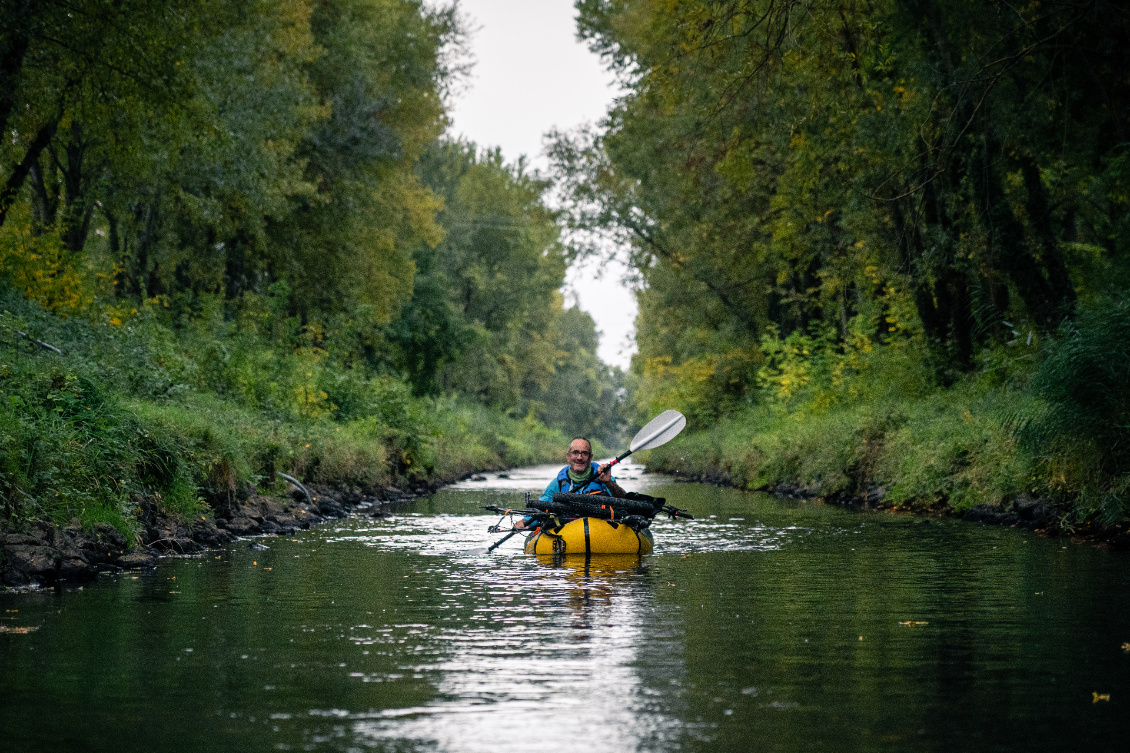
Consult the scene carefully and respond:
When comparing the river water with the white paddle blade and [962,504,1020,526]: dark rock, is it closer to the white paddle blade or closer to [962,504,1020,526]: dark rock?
[962,504,1020,526]: dark rock

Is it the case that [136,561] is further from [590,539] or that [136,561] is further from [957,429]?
[957,429]

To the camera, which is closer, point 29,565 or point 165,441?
point 29,565

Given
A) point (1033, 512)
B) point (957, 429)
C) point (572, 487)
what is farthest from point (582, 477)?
point (957, 429)

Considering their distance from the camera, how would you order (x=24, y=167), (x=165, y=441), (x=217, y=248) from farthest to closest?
(x=217, y=248)
(x=24, y=167)
(x=165, y=441)

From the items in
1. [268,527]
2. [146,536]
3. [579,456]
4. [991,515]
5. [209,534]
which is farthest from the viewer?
[991,515]

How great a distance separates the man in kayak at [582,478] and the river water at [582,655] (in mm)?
1341

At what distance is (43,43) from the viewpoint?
15.3m

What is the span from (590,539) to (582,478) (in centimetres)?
111

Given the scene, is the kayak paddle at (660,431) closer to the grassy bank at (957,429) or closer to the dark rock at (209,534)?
the grassy bank at (957,429)

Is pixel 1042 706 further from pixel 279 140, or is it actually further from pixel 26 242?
pixel 279 140

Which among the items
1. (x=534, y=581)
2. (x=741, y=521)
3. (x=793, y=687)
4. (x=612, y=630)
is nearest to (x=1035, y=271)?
(x=741, y=521)

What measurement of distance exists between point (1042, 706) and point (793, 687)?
1.19 m

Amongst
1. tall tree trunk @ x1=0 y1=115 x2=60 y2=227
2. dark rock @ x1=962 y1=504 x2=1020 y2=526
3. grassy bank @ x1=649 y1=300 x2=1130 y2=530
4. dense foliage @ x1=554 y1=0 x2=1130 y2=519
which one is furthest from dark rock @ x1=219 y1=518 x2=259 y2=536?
dark rock @ x1=962 y1=504 x2=1020 y2=526

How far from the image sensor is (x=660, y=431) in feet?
51.2
